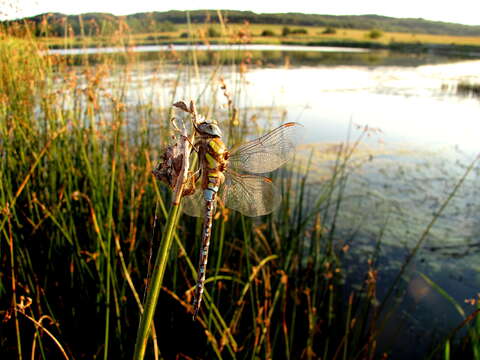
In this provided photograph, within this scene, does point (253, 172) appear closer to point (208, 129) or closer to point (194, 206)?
point (194, 206)

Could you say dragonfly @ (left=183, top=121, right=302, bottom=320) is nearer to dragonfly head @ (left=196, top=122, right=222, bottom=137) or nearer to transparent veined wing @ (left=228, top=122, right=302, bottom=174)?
transparent veined wing @ (left=228, top=122, right=302, bottom=174)

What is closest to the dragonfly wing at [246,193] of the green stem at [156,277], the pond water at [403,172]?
the green stem at [156,277]

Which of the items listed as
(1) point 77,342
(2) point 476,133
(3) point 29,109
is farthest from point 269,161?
(2) point 476,133

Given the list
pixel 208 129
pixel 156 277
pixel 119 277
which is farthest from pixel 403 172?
pixel 156 277

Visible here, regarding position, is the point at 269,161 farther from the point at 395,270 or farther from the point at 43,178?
the point at 395,270

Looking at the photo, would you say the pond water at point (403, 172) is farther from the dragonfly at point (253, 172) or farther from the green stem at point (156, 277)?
the green stem at point (156, 277)

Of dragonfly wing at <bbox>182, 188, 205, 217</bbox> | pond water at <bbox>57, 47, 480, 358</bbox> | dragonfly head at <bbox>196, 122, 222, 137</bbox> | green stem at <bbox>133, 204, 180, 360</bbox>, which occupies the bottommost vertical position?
pond water at <bbox>57, 47, 480, 358</bbox>

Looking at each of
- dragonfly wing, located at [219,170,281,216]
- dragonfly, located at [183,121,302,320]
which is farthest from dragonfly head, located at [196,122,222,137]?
dragonfly wing, located at [219,170,281,216]

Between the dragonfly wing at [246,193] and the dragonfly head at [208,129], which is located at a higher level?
the dragonfly head at [208,129]
